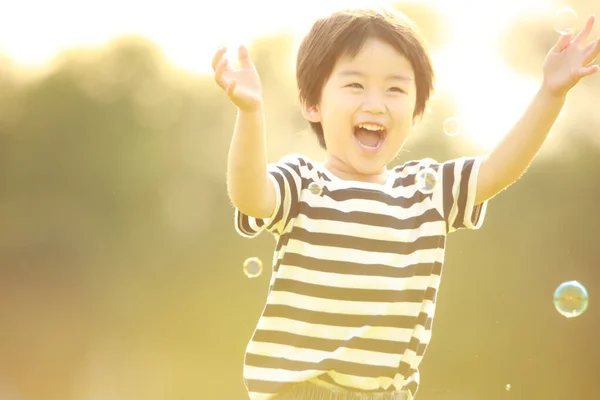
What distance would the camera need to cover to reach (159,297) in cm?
1694

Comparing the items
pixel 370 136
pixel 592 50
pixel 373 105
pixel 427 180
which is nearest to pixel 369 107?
pixel 373 105

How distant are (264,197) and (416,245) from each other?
0.44m

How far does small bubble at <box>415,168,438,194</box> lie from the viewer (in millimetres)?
2891

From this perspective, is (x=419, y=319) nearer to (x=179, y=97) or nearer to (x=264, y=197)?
(x=264, y=197)

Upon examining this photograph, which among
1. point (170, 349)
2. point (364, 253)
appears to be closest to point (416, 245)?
point (364, 253)

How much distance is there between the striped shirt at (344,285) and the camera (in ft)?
8.88

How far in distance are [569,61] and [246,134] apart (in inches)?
35.2

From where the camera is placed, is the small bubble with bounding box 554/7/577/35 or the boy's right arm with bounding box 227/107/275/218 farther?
the small bubble with bounding box 554/7/577/35

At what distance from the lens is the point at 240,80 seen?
256cm

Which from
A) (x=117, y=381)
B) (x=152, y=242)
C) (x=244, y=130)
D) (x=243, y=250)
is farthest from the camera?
(x=152, y=242)

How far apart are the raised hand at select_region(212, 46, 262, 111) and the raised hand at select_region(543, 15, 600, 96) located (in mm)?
793

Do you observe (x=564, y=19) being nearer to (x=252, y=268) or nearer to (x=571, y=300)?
(x=571, y=300)

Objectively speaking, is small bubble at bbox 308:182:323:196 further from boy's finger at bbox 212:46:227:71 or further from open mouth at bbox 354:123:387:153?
boy's finger at bbox 212:46:227:71

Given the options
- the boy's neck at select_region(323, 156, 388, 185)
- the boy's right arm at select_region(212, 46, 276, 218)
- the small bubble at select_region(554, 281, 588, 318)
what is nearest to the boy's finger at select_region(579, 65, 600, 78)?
the boy's neck at select_region(323, 156, 388, 185)
